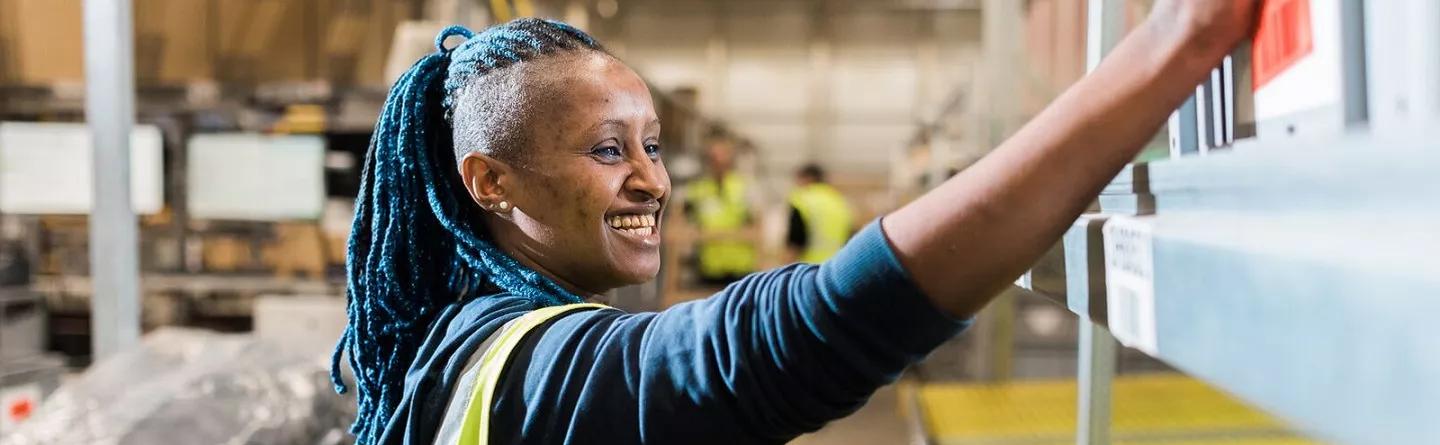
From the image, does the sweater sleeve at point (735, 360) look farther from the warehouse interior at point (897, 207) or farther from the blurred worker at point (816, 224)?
the blurred worker at point (816, 224)

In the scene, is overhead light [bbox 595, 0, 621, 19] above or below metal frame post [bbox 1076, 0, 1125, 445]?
above

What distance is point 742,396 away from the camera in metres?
0.70

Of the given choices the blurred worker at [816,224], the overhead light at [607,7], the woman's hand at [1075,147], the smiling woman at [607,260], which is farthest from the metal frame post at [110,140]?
the overhead light at [607,7]

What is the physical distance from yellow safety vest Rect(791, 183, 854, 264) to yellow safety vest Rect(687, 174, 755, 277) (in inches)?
17.9

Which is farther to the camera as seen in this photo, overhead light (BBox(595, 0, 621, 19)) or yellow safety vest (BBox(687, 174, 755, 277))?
overhead light (BBox(595, 0, 621, 19))

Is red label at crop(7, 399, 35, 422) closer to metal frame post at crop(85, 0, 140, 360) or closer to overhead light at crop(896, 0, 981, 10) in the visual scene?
metal frame post at crop(85, 0, 140, 360)

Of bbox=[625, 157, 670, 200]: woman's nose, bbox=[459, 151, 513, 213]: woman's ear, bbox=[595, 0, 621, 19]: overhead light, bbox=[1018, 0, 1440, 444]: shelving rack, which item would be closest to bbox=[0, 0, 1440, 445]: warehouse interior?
bbox=[1018, 0, 1440, 444]: shelving rack

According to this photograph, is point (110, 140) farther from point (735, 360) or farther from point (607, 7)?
point (607, 7)

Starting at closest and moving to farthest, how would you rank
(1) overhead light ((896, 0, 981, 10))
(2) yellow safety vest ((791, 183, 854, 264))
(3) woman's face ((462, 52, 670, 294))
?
(3) woman's face ((462, 52, 670, 294))
(2) yellow safety vest ((791, 183, 854, 264))
(1) overhead light ((896, 0, 981, 10))

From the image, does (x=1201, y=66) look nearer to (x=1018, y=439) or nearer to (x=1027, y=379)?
(x=1018, y=439)

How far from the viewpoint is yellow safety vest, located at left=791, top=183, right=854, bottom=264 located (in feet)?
23.0

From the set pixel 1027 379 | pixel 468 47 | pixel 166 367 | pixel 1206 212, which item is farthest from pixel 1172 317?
pixel 1027 379

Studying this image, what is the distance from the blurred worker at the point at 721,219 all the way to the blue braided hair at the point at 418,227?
18.5ft

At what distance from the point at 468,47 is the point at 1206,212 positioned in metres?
0.80
